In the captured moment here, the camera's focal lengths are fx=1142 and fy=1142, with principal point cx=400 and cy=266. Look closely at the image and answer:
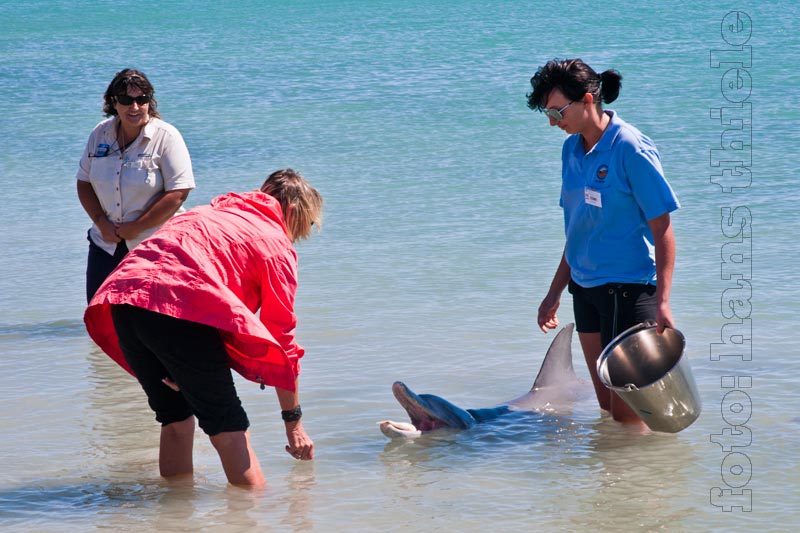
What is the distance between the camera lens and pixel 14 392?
602 cm

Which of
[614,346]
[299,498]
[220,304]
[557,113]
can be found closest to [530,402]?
[614,346]

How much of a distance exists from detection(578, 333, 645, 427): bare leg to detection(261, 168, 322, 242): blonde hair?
144 cm

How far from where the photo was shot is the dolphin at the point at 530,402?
5.13 metres

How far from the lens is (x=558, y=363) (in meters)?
5.55

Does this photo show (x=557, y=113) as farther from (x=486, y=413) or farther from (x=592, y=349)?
(x=486, y=413)

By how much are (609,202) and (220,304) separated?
1621 millimetres

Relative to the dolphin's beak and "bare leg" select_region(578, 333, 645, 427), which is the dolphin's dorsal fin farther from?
the dolphin's beak

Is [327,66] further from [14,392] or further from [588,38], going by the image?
[14,392]

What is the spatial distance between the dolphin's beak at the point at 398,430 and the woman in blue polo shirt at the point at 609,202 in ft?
3.11

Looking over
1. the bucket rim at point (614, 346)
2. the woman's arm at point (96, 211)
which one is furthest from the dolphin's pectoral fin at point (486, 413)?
the woman's arm at point (96, 211)

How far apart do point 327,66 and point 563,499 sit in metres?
19.8

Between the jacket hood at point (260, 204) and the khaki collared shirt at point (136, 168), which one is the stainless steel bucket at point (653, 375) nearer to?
the jacket hood at point (260, 204)

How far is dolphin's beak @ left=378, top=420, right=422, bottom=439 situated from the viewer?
5059 mm

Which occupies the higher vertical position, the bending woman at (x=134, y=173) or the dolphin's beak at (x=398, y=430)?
the bending woman at (x=134, y=173)
